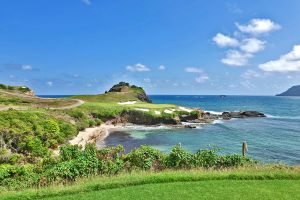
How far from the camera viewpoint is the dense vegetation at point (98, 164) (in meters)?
17.1

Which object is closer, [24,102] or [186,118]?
[24,102]

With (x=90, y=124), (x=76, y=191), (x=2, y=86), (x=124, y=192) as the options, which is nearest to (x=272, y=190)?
(x=124, y=192)

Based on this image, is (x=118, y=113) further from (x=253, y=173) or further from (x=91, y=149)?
(x=253, y=173)

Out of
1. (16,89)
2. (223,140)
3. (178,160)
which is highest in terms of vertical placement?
(16,89)

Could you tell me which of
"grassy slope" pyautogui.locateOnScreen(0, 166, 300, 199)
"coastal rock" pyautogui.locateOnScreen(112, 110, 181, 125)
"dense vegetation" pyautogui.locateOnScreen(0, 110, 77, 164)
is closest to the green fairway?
"grassy slope" pyautogui.locateOnScreen(0, 166, 300, 199)

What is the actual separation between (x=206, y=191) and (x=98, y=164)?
6.84m

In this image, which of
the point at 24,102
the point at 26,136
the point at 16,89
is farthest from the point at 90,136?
the point at 16,89

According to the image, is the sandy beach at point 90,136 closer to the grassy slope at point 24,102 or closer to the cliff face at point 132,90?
the grassy slope at point 24,102

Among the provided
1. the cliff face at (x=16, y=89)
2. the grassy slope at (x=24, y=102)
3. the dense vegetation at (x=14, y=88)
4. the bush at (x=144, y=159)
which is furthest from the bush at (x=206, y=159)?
the dense vegetation at (x=14, y=88)

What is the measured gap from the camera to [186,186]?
15.0m

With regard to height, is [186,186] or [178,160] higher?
[178,160]

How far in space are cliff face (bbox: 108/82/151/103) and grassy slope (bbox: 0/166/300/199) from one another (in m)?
111

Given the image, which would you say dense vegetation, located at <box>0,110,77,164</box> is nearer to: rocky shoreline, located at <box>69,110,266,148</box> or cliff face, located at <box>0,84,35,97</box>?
rocky shoreline, located at <box>69,110,266,148</box>

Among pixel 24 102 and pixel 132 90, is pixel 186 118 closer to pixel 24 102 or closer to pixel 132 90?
pixel 24 102
